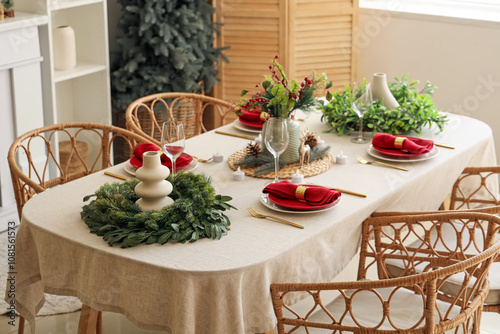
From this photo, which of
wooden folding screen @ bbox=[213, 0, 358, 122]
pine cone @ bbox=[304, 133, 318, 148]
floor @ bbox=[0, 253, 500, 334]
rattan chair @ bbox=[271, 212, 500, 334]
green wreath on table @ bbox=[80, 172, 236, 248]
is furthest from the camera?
wooden folding screen @ bbox=[213, 0, 358, 122]

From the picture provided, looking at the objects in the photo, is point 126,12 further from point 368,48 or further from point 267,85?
point 267,85

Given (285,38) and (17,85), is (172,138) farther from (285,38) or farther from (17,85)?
(285,38)

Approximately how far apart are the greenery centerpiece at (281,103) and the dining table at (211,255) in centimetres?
9

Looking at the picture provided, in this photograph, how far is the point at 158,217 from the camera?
6.73 feet

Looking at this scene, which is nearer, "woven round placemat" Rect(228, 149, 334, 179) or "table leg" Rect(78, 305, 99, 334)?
"table leg" Rect(78, 305, 99, 334)

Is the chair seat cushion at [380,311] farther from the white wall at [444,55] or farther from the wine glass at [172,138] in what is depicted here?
the white wall at [444,55]

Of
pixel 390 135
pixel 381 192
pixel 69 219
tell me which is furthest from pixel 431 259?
pixel 69 219

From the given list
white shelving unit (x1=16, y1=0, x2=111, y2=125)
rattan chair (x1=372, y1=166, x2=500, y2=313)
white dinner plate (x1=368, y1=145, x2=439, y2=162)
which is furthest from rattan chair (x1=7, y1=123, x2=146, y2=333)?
rattan chair (x1=372, y1=166, x2=500, y2=313)

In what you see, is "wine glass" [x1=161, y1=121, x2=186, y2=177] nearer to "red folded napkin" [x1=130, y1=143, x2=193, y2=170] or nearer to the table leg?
"red folded napkin" [x1=130, y1=143, x2=193, y2=170]

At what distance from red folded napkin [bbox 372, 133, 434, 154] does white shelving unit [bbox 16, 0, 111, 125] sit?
6.22 feet

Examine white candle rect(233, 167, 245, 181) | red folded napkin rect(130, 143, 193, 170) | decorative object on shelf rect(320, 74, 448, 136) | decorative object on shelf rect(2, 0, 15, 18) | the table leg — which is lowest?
the table leg

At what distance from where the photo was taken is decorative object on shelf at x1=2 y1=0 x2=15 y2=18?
141 inches

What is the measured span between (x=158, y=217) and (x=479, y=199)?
1.57 metres

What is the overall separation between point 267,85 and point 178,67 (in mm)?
1766
